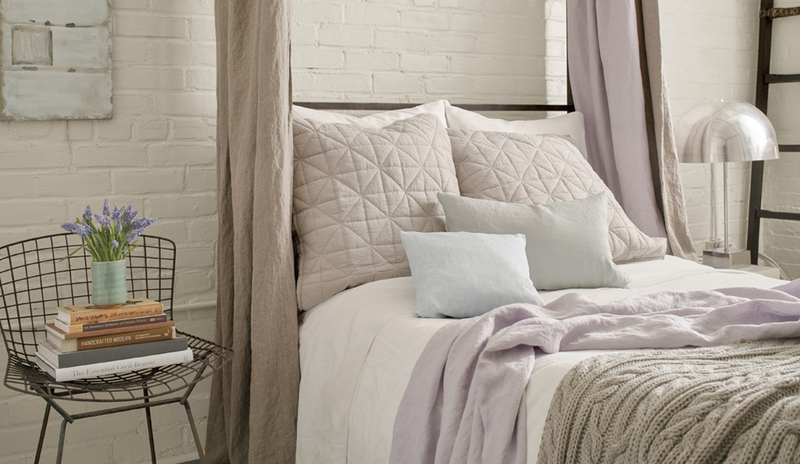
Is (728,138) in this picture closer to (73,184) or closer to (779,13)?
(779,13)

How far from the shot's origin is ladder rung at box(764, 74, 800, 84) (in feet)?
10.4

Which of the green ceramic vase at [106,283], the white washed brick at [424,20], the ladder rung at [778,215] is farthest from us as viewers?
the ladder rung at [778,215]

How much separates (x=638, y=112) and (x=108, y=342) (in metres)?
1.96

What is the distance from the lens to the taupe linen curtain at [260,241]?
1741 millimetres

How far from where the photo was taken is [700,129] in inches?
102

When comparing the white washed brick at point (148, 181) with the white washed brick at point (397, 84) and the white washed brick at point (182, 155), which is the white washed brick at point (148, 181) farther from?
the white washed brick at point (397, 84)

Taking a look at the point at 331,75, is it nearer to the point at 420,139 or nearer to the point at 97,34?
the point at 420,139

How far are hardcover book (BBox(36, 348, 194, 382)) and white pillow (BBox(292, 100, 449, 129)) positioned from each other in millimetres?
788

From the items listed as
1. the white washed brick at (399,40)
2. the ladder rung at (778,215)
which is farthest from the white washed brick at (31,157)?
the ladder rung at (778,215)

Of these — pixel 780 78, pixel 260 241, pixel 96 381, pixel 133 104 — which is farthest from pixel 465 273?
pixel 780 78

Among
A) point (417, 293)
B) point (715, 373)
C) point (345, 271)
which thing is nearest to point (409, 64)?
point (345, 271)

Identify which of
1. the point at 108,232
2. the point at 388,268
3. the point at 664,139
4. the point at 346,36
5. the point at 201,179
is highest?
the point at 346,36

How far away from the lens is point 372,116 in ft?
7.20

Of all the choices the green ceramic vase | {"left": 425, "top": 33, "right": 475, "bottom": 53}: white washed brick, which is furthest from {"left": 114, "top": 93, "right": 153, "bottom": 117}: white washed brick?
{"left": 425, "top": 33, "right": 475, "bottom": 53}: white washed brick
